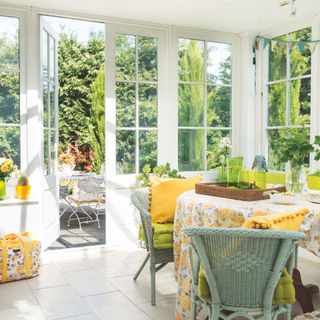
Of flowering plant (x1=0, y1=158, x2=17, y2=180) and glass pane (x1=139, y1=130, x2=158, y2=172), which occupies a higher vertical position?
glass pane (x1=139, y1=130, x2=158, y2=172)

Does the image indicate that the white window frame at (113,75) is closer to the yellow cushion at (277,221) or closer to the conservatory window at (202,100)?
the conservatory window at (202,100)

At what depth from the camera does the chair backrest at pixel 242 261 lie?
1877mm

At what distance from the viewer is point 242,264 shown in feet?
6.30

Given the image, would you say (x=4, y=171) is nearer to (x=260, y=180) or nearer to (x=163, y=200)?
(x=163, y=200)

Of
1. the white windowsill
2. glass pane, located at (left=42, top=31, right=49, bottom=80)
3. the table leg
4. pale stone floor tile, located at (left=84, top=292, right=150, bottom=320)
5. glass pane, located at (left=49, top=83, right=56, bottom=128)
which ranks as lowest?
pale stone floor tile, located at (left=84, top=292, right=150, bottom=320)

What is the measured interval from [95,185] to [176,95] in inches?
77.9

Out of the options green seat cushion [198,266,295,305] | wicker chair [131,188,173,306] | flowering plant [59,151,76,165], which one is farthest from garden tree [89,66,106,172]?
green seat cushion [198,266,295,305]

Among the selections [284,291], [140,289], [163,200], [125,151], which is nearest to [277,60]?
[125,151]

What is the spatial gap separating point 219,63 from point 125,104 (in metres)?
1.37

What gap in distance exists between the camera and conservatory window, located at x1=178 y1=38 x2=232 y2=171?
17.3 feet

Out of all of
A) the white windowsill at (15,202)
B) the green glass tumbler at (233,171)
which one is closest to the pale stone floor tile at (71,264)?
the white windowsill at (15,202)

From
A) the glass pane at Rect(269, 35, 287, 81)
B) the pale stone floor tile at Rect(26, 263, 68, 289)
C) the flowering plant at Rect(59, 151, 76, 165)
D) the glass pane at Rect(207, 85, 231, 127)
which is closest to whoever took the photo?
the pale stone floor tile at Rect(26, 263, 68, 289)

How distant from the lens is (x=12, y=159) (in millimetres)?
4453

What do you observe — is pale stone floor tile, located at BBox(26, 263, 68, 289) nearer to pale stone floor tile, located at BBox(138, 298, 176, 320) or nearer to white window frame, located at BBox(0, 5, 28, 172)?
pale stone floor tile, located at BBox(138, 298, 176, 320)
